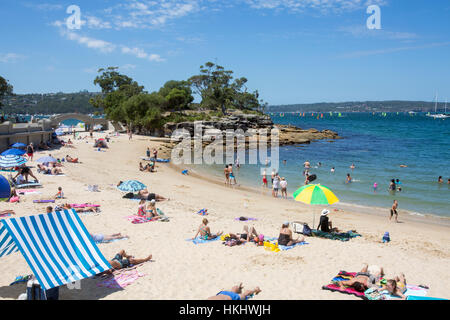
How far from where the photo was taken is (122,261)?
8.38 m

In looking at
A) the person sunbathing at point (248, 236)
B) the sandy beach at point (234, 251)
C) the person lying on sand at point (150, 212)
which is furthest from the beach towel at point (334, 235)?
the person lying on sand at point (150, 212)

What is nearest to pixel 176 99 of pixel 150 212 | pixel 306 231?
pixel 150 212

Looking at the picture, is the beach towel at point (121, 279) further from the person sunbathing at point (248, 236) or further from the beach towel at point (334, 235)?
the beach towel at point (334, 235)

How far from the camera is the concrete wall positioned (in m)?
25.1

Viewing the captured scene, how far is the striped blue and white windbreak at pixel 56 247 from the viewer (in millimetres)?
6363

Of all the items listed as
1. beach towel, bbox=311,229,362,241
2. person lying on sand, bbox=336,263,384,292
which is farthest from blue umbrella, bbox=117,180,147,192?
person lying on sand, bbox=336,263,384,292

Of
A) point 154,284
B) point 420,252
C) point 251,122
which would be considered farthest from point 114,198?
point 251,122

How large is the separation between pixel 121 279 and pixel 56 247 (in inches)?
66.0

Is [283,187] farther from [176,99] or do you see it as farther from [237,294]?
[176,99]

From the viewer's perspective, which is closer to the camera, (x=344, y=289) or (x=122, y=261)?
(x=344, y=289)

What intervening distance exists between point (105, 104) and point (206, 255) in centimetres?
5748

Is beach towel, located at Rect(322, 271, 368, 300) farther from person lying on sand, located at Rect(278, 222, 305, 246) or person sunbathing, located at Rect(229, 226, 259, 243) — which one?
person sunbathing, located at Rect(229, 226, 259, 243)

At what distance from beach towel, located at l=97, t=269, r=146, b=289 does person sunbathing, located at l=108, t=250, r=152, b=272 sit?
17cm
